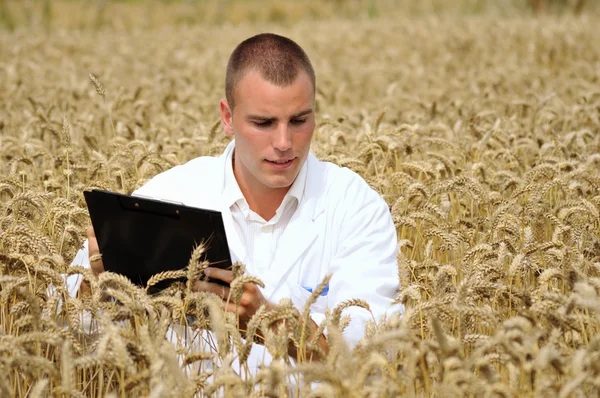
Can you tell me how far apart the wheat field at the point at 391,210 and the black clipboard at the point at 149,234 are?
0.12 m

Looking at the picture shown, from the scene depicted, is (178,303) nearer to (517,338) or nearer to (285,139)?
(285,139)

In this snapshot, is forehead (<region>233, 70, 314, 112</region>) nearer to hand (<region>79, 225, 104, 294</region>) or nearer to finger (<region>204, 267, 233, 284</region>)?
finger (<region>204, 267, 233, 284</region>)

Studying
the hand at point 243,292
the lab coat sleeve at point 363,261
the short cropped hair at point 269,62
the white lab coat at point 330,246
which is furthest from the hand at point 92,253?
the lab coat sleeve at point 363,261

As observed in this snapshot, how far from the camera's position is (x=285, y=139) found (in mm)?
3254

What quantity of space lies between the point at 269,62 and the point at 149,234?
854mm

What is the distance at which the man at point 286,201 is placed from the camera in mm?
3283

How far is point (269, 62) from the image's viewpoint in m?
3.38

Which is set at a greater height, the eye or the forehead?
the forehead

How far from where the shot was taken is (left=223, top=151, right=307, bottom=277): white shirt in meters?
3.51

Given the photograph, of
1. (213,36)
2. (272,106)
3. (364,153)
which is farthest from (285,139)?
(213,36)

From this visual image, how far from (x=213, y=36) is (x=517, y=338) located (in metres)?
12.4

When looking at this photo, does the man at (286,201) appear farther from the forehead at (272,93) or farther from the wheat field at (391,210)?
the wheat field at (391,210)

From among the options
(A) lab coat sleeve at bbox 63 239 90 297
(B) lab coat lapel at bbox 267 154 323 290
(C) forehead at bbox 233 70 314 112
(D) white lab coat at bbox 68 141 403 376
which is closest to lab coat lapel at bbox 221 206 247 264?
(D) white lab coat at bbox 68 141 403 376

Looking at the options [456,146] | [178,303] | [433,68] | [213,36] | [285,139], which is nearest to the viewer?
[178,303]
